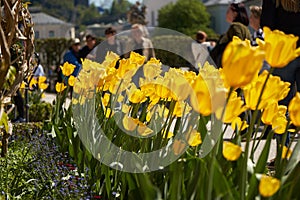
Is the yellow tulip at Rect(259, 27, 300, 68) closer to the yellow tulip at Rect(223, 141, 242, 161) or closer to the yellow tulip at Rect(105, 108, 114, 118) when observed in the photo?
the yellow tulip at Rect(223, 141, 242, 161)

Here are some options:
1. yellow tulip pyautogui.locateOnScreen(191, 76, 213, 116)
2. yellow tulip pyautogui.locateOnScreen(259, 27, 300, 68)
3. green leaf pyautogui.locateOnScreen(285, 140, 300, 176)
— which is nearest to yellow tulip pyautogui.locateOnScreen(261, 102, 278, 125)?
green leaf pyautogui.locateOnScreen(285, 140, 300, 176)

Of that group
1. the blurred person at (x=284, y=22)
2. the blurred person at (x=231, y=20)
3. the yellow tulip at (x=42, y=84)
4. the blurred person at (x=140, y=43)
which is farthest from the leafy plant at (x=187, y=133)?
the yellow tulip at (x=42, y=84)

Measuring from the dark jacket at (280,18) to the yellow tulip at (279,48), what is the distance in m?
3.45

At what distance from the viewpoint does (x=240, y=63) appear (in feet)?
6.12

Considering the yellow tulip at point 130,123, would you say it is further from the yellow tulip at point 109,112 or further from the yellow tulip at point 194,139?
the yellow tulip at point 109,112

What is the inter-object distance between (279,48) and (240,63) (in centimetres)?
23

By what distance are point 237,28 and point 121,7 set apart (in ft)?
522

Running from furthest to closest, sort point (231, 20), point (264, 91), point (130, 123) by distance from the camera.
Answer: point (231, 20)
point (130, 123)
point (264, 91)

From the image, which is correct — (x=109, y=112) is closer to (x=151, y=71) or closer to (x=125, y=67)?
(x=125, y=67)

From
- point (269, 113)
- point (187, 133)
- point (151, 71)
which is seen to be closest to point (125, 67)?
point (151, 71)

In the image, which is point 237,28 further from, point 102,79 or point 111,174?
point 111,174

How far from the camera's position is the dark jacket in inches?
214

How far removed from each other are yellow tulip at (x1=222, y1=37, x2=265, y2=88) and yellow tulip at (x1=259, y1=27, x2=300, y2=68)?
→ 0.54 ft

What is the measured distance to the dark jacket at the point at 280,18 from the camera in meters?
5.45
